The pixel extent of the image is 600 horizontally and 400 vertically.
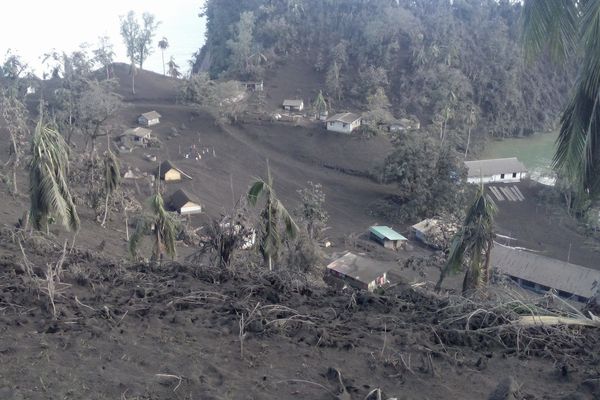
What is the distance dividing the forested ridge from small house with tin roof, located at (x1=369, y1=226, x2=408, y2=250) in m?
14.0

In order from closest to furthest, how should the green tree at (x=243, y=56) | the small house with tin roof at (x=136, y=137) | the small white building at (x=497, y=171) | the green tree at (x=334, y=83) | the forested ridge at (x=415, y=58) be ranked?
the small white building at (x=497, y=171) → the small house with tin roof at (x=136, y=137) → the green tree at (x=334, y=83) → the forested ridge at (x=415, y=58) → the green tree at (x=243, y=56)

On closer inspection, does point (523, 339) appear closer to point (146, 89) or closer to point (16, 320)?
point (16, 320)

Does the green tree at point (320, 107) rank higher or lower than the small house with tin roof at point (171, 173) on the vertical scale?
higher

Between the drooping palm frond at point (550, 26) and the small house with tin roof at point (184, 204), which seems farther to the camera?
the small house with tin roof at point (184, 204)

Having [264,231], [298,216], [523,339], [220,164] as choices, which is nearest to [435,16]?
[220,164]

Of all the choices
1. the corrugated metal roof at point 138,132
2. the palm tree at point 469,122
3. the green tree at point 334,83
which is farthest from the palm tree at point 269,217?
the green tree at point 334,83

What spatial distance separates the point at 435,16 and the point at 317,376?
47.1m

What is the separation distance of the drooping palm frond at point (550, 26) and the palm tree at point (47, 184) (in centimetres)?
619

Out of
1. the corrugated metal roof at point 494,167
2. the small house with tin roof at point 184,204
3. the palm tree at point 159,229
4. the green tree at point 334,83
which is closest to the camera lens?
the palm tree at point 159,229

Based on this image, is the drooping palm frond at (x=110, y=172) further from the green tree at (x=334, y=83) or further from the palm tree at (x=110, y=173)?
the green tree at (x=334, y=83)

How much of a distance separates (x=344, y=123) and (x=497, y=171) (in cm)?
811

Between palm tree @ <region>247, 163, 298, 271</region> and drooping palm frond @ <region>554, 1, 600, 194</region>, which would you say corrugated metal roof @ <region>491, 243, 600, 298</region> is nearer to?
palm tree @ <region>247, 163, 298, 271</region>

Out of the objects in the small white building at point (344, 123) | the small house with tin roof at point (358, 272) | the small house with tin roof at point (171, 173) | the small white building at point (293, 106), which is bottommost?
the small house with tin roof at point (358, 272)

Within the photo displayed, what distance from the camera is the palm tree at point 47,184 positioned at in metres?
8.21
